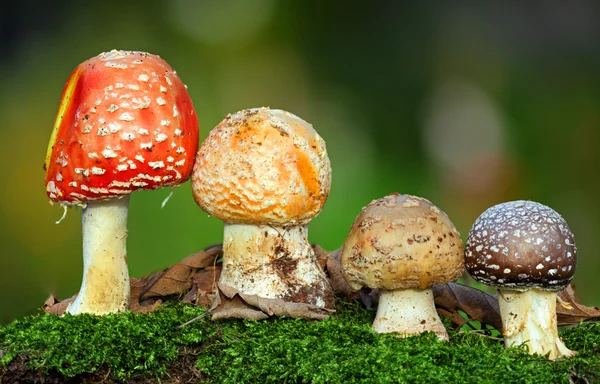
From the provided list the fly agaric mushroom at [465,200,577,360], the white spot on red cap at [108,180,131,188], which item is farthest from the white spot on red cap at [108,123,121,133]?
the fly agaric mushroom at [465,200,577,360]

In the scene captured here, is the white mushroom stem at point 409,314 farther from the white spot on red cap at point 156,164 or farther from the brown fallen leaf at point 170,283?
the white spot on red cap at point 156,164

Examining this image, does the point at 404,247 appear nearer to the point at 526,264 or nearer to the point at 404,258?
the point at 404,258

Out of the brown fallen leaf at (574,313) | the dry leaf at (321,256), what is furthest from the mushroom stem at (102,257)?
the brown fallen leaf at (574,313)

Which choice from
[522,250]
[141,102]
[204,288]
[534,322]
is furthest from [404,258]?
[141,102]

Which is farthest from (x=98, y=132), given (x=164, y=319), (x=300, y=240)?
(x=300, y=240)

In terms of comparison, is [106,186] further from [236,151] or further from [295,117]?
[295,117]

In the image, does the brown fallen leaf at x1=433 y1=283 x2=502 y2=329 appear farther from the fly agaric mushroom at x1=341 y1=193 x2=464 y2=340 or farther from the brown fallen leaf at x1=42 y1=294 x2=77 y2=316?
the brown fallen leaf at x1=42 y1=294 x2=77 y2=316

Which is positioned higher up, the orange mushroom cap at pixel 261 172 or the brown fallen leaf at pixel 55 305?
the orange mushroom cap at pixel 261 172
